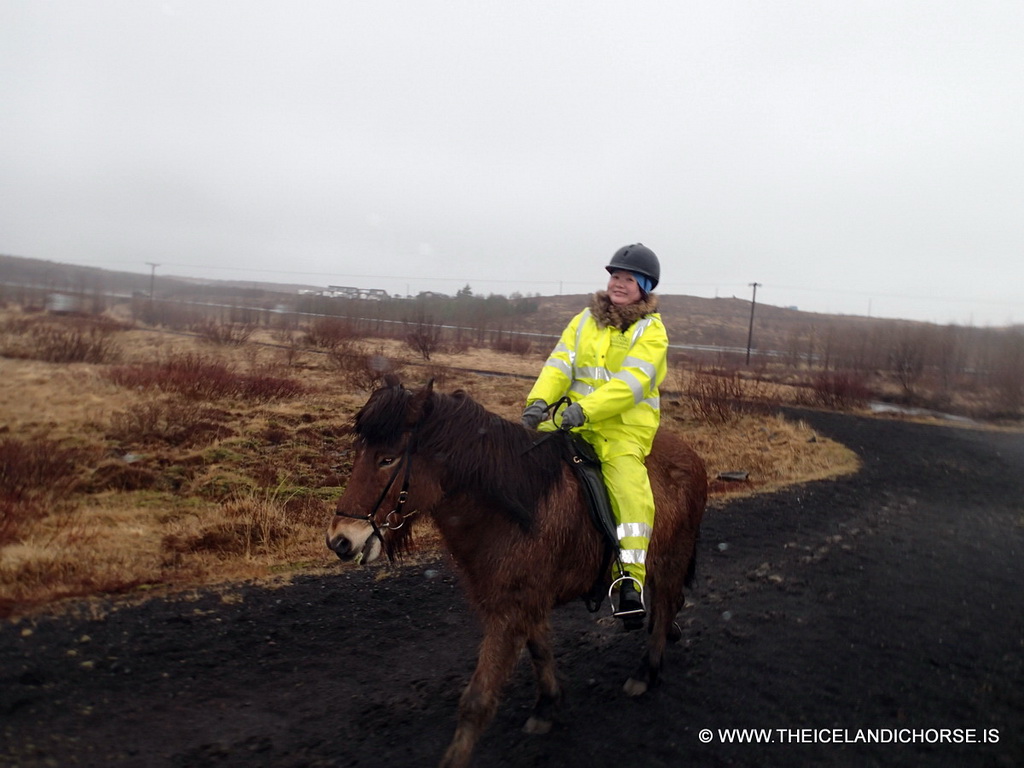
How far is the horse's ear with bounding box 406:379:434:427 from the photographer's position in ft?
10.8

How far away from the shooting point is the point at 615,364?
3938mm

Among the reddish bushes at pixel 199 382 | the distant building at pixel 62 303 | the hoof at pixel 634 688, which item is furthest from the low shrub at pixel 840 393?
the distant building at pixel 62 303

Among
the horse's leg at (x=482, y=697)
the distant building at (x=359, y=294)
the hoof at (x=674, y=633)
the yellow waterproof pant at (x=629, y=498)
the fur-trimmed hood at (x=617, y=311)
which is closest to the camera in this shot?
the horse's leg at (x=482, y=697)

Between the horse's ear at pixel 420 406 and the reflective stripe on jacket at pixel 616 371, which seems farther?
the reflective stripe on jacket at pixel 616 371

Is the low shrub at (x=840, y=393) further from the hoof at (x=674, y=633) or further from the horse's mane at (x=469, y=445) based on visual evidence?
the horse's mane at (x=469, y=445)

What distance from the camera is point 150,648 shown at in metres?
4.44

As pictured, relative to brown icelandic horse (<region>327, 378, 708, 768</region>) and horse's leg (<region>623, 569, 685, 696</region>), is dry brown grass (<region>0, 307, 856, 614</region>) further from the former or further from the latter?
horse's leg (<region>623, 569, 685, 696</region>)

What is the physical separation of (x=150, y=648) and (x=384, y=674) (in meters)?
1.58

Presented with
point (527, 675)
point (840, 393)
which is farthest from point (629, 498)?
point (840, 393)

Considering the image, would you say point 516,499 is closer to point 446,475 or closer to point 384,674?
point 446,475

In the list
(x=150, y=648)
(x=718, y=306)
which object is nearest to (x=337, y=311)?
(x=150, y=648)

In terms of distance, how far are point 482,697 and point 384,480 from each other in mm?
1102

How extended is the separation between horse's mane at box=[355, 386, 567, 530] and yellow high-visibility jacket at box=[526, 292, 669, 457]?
0.40 metres

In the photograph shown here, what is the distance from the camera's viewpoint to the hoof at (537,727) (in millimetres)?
3775
